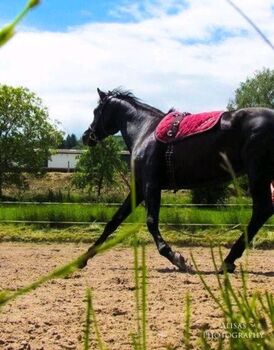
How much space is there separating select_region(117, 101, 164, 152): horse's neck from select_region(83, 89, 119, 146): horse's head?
11.6 inches

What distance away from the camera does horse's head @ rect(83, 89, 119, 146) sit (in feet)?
24.6

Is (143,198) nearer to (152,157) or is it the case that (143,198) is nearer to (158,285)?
(152,157)

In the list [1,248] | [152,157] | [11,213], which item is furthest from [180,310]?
[11,213]

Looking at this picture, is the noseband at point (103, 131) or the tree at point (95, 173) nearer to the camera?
the noseband at point (103, 131)

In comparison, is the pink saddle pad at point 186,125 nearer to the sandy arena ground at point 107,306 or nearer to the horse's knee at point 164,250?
the horse's knee at point 164,250

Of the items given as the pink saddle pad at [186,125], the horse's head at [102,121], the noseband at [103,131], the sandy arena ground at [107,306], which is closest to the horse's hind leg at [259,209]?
the sandy arena ground at [107,306]

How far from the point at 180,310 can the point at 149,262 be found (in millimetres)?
3179

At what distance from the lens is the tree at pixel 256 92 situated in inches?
2596

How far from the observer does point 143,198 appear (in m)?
6.63

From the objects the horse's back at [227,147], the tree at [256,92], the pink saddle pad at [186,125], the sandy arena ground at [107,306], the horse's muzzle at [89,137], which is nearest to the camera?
the sandy arena ground at [107,306]

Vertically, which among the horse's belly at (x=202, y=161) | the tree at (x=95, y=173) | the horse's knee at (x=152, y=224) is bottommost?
the tree at (x=95, y=173)

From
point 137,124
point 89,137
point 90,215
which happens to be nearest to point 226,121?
point 137,124

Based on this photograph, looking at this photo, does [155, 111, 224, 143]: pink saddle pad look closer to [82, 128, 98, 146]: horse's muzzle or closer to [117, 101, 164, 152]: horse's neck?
[117, 101, 164, 152]: horse's neck

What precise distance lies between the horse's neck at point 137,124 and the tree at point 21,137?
90.8ft
